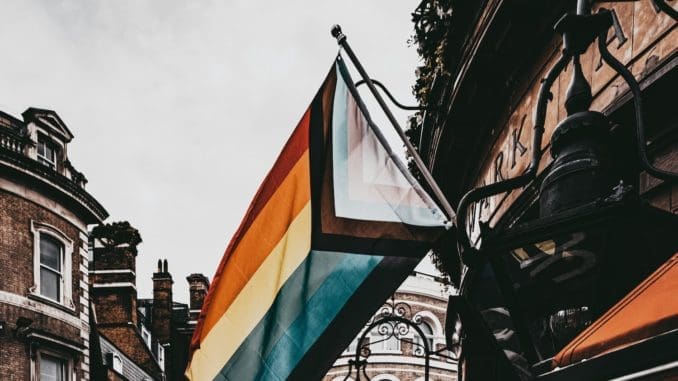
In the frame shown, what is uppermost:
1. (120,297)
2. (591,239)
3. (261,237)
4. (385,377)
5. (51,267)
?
(120,297)

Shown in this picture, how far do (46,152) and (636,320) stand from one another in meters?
28.7

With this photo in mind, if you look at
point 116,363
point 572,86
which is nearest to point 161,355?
point 116,363

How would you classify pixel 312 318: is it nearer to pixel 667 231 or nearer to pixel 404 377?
pixel 667 231

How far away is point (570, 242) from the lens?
384cm

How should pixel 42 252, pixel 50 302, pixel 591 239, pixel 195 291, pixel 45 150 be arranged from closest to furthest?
pixel 591 239, pixel 50 302, pixel 42 252, pixel 45 150, pixel 195 291

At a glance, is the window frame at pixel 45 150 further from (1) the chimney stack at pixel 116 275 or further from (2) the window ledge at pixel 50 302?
(1) the chimney stack at pixel 116 275

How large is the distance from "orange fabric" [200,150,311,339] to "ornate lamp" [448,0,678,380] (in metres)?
2.92

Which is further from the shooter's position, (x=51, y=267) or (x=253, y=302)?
(x=51, y=267)

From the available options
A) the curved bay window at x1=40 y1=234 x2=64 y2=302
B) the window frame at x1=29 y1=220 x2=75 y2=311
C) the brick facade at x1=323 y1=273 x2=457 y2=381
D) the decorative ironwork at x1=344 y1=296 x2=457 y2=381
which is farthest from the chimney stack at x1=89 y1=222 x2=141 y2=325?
the decorative ironwork at x1=344 y1=296 x2=457 y2=381

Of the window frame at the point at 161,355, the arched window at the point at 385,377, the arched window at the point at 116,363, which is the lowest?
the arched window at the point at 385,377

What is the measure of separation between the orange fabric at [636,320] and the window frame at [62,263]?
85.8 ft

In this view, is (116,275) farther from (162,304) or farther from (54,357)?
(54,357)

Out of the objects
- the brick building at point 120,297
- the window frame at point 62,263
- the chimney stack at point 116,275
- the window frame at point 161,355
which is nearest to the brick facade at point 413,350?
the brick building at point 120,297

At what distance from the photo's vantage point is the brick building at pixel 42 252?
27.1 meters
